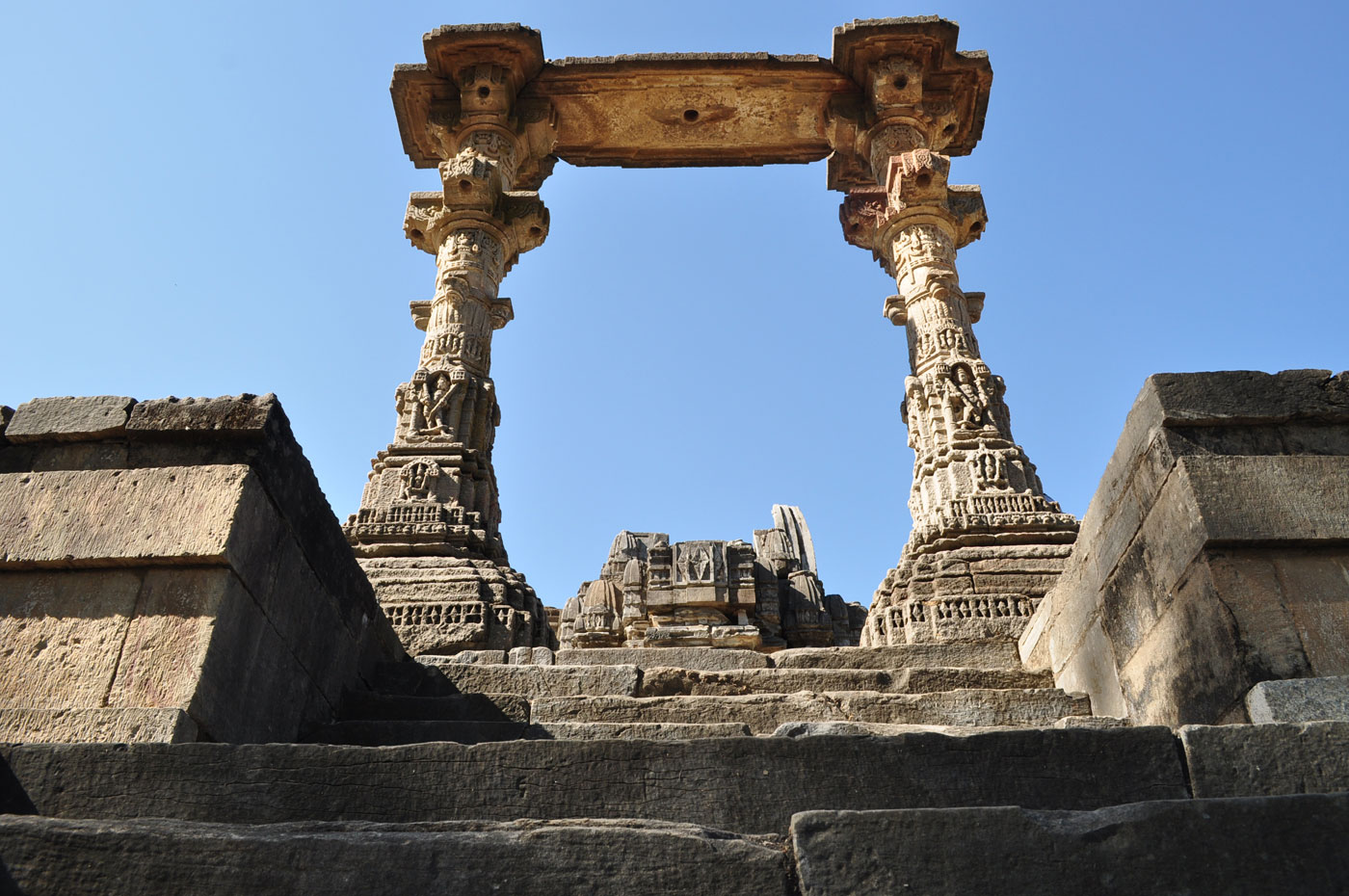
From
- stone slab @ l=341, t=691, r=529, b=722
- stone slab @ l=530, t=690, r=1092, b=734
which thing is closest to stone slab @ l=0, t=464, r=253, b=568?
stone slab @ l=341, t=691, r=529, b=722

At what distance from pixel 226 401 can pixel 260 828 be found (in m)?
2.12

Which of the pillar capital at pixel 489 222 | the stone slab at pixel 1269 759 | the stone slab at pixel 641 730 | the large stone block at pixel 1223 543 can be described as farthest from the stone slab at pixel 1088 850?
the pillar capital at pixel 489 222

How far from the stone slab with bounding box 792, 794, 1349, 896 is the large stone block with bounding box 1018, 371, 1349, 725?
1123mm

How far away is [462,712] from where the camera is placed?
478 cm

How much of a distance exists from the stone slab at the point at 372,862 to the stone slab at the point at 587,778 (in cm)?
38

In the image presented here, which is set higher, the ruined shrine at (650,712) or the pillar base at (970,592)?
the pillar base at (970,592)

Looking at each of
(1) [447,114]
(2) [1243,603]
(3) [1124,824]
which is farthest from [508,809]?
(1) [447,114]

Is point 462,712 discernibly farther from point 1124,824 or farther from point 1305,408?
point 1305,408

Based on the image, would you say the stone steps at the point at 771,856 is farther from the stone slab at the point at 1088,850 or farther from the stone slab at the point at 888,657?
the stone slab at the point at 888,657

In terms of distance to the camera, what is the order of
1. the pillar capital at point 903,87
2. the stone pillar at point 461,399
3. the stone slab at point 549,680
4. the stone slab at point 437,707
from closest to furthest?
the stone slab at point 437,707
the stone slab at point 549,680
the stone pillar at point 461,399
the pillar capital at point 903,87

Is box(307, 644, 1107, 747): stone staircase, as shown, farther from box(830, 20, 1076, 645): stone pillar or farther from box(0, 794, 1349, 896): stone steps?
box(830, 20, 1076, 645): stone pillar

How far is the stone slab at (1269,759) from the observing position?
291cm

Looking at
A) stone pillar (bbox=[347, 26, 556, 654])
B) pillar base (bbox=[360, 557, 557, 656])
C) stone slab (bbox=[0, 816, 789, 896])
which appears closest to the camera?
stone slab (bbox=[0, 816, 789, 896])

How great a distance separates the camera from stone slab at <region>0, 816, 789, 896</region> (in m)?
2.46
